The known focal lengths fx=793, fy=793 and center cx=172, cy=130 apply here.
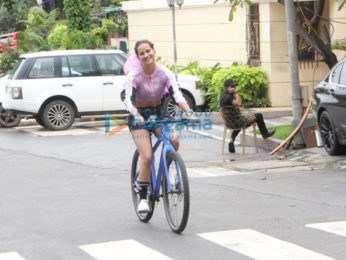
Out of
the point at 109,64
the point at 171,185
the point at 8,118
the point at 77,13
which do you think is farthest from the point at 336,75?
the point at 77,13

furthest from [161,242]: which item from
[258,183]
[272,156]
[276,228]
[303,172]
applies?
Result: [272,156]

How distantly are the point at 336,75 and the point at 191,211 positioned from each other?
5198 millimetres

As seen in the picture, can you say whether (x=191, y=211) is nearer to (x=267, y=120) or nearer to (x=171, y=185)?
(x=171, y=185)

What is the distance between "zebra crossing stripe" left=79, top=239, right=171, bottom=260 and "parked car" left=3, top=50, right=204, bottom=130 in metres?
11.7

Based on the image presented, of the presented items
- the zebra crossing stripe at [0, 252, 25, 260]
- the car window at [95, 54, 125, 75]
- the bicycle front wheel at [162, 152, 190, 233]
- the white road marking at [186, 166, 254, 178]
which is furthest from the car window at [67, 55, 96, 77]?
the zebra crossing stripe at [0, 252, 25, 260]

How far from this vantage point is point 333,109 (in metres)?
12.6

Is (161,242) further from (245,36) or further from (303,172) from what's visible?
(245,36)

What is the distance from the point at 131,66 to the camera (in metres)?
7.77

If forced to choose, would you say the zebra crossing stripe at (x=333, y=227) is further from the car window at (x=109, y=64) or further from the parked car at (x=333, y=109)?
the car window at (x=109, y=64)

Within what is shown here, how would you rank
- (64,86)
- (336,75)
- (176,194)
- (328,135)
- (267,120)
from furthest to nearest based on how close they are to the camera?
1. (267,120)
2. (64,86)
3. (328,135)
4. (336,75)
5. (176,194)

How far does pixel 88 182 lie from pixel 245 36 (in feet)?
38.3

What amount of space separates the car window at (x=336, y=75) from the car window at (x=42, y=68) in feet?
26.7

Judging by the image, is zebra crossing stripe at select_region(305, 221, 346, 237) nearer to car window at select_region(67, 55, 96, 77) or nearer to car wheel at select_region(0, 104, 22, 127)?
car window at select_region(67, 55, 96, 77)

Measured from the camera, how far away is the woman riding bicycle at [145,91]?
770 centimetres
